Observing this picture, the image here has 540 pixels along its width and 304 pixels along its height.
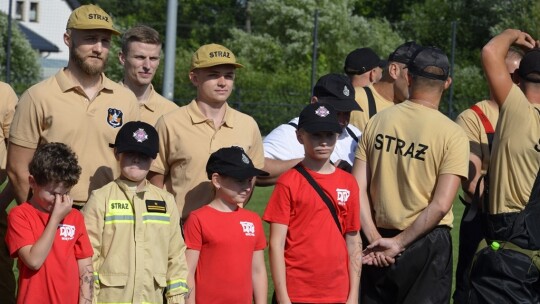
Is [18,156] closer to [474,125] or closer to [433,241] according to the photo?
[433,241]

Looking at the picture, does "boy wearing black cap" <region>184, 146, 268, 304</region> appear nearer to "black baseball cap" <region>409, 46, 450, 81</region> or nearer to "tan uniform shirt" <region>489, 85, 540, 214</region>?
"black baseball cap" <region>409, 46, 450, 81</region>

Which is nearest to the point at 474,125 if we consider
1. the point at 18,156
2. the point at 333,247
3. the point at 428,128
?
the point at 428,128

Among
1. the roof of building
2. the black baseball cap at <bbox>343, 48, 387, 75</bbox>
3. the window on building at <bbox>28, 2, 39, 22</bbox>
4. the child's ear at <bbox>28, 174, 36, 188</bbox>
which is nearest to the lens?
the child's ear at <bbox>28, 174, 36, 188</bbox>

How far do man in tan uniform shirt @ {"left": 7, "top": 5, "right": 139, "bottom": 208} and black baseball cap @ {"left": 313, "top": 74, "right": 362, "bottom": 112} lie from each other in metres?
1.42

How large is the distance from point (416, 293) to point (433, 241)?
1.21 ft

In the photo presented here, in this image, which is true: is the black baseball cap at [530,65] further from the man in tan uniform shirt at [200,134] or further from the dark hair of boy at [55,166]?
the dark hair of boy at [55,166]

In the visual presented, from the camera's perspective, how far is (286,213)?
22.8 feet

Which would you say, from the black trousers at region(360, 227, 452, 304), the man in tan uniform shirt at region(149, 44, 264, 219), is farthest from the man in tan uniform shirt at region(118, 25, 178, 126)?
the black trousers at region(360, 227, 452, 304)

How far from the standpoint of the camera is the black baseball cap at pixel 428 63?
23.4 feet

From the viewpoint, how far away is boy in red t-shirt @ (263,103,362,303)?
696cm

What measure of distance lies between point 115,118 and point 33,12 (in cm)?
4762

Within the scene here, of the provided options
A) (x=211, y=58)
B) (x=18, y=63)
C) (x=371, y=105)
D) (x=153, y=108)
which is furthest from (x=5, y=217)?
(x=18, y=63)

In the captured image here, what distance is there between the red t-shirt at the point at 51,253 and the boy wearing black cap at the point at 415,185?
6.46ft

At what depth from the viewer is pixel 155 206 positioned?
6.71 m
